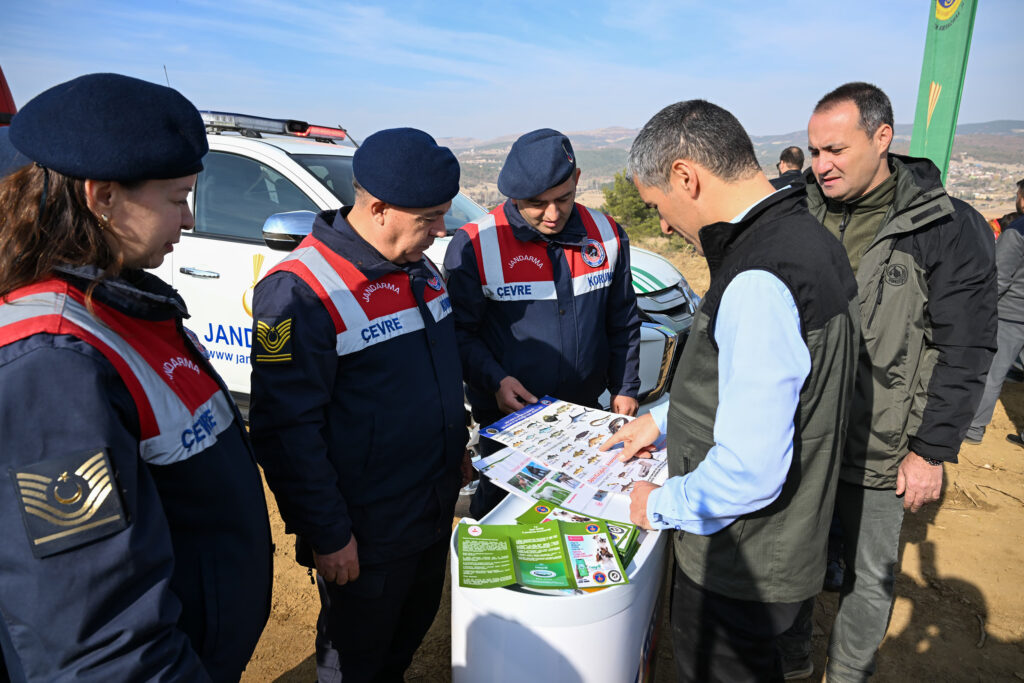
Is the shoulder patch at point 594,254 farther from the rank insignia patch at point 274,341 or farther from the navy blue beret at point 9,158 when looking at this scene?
the navy blue beret at point 9,158


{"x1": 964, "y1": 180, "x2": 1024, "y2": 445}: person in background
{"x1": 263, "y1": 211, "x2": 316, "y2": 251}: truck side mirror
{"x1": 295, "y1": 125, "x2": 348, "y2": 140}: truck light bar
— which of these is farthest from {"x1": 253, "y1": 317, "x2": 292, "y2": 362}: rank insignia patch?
{"x1": 964, "y1": 180, "x2": 1024, "y2": 445}: person in background

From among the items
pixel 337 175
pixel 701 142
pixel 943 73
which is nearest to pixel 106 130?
pixel 701 142

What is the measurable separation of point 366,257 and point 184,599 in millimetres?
919

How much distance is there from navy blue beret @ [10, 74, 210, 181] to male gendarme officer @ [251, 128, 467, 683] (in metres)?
0.54

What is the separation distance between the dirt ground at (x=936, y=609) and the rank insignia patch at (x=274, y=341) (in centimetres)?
158

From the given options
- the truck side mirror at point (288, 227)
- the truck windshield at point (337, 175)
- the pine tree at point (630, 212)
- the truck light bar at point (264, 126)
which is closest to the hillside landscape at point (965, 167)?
the pine tree at point (630, 212)

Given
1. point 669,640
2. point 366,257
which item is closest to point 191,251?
point 366,257

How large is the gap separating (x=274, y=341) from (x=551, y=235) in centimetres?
119

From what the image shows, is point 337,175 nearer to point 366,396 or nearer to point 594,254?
point 594,254

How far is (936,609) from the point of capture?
279 centimetres

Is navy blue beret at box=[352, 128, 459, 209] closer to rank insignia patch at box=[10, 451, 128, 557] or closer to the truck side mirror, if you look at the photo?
rank insignia patch at box=[10, 451, 128, 557]

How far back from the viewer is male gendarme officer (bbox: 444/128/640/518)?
2.16 meters

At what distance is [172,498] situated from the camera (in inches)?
39.2

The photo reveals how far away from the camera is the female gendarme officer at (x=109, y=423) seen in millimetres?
753
